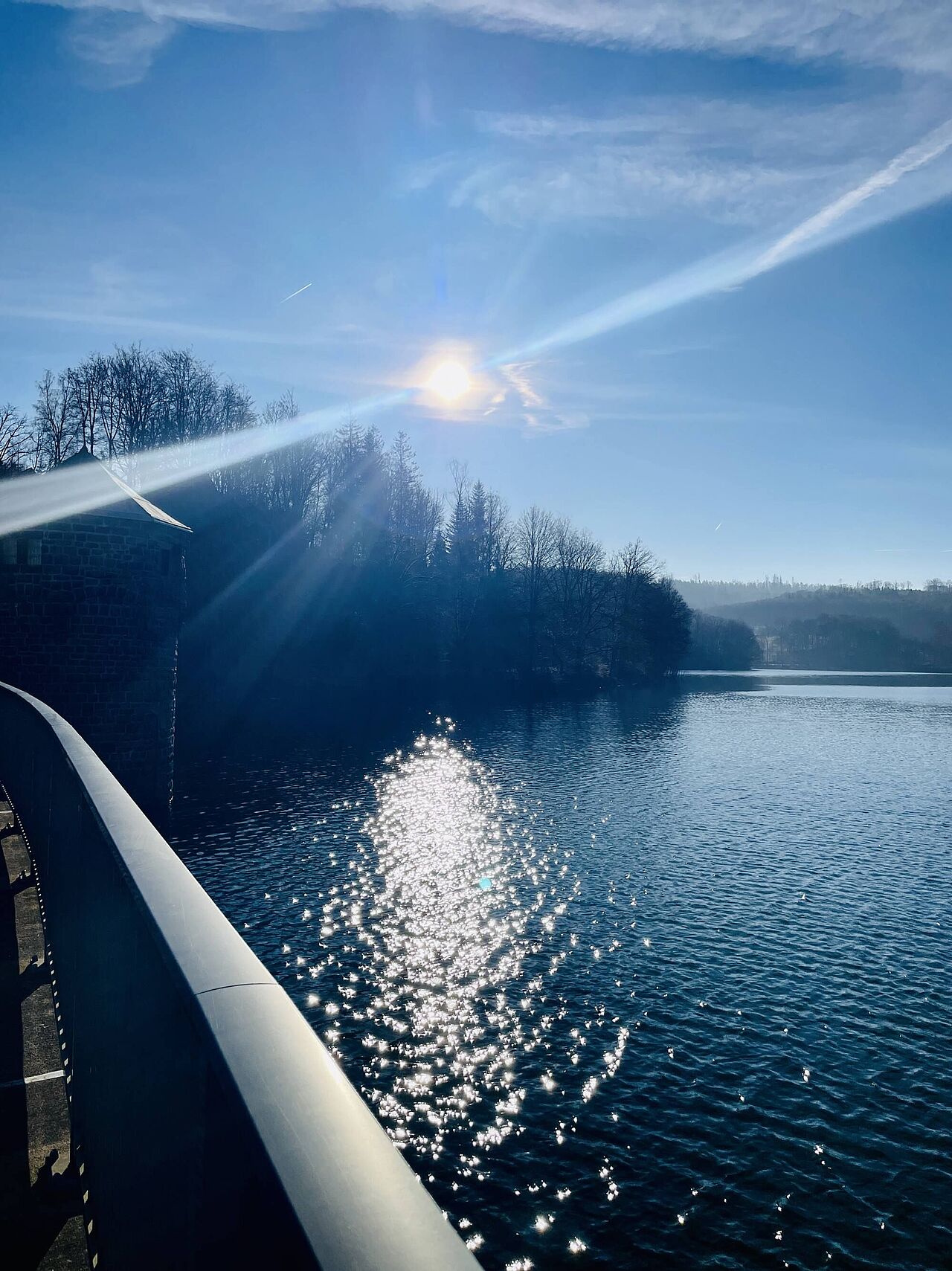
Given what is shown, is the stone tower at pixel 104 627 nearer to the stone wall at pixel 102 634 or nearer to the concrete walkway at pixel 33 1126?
the stone wall at pixel 102 634

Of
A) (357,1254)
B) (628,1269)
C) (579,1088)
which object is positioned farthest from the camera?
(579,1088)

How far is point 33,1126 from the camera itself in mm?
3551

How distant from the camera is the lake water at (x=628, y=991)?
267 inches

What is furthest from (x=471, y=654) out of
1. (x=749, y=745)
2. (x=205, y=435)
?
(x=749, y=745)

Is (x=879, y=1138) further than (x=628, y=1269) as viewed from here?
Yes

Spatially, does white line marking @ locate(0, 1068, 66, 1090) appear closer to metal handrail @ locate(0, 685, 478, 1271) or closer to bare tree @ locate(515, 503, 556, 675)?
metal handrail @ locate(0, 685, 478, 1271)

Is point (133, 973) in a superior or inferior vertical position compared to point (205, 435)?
inferior

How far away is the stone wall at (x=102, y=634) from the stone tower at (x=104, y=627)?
0.02 metres

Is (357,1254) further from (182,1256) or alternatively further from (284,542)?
(284,542)

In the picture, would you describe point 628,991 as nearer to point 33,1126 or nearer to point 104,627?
point 33,1126

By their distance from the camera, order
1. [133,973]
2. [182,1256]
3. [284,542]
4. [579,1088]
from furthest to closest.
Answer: [284,542] < [579,1088] < [133,973] < [182,1256]

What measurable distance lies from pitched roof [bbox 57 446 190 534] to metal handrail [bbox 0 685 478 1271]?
1536 cm

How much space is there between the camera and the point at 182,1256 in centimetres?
158

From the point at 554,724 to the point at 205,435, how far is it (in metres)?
29.2
